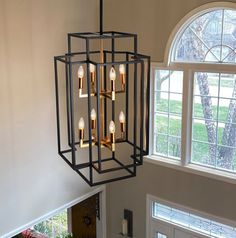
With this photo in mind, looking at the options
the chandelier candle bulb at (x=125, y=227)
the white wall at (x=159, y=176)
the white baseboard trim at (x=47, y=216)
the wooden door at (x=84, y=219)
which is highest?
the white wall at (x=159, y=176)

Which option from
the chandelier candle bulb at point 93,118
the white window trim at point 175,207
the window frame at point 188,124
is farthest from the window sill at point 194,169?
the chandelier candle bulb at point 93,118

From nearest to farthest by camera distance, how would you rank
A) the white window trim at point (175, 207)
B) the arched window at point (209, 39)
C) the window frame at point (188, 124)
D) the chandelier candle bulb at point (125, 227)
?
the arched window at point (209, 39) → the window frame at point (188, 124) → the white window trim at point (175, 207) → the chandelier candle bulb at point (125, 227)

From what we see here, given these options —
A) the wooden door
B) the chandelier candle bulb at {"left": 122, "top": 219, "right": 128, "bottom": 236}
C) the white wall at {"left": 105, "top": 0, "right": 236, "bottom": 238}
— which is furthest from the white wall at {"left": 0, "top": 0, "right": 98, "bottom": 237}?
the wooden door

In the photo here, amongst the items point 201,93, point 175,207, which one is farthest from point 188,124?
point 175,207

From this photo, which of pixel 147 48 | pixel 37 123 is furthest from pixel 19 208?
pixel 147 48

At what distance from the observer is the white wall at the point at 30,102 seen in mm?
4922

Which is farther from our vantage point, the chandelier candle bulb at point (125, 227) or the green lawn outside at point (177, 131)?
the chandelier candle bulb at point (125, 227)

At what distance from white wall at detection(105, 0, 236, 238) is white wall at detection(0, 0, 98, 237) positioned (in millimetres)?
605

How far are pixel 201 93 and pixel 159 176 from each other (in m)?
1.47

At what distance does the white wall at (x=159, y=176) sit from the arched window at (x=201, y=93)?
18 centimetres

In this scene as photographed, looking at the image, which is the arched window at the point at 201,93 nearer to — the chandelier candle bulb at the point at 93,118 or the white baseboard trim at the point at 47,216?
the white baseboard trim at the point at 47,216

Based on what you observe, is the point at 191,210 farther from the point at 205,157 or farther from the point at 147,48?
the point at 147,48

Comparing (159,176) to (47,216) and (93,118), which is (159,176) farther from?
(93,118)

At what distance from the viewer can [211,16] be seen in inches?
203
